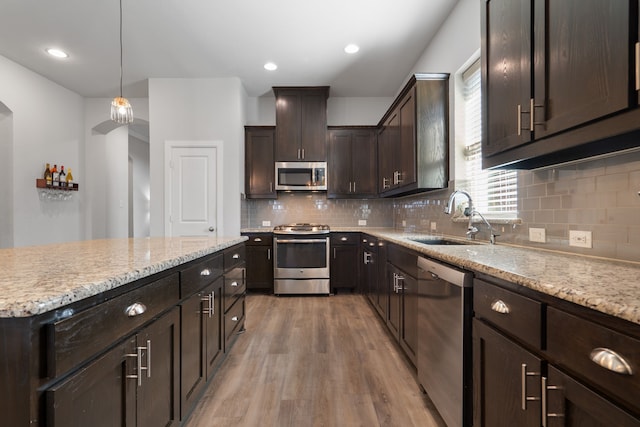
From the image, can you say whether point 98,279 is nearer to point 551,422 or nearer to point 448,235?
point 551,422

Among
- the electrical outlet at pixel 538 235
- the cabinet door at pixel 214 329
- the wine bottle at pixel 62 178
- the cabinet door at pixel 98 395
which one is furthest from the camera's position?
the wine bottle at pixel 62 178

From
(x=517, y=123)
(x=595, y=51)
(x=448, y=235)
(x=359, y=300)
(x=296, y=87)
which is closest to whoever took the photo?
(x=595, y=51)

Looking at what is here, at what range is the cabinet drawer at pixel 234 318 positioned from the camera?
2.20 meters

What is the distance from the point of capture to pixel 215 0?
2.67 metres

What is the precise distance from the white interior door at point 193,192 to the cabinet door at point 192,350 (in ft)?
8.77

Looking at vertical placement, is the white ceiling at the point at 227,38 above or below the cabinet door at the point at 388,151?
above

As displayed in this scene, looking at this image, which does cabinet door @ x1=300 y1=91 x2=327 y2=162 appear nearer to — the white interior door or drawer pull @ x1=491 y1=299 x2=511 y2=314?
the white interior door

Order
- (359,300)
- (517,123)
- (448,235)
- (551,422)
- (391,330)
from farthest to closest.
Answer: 1. (359,300)
2. (448,235)
3. (391,330)
4. (517,123)
5. (551,422)

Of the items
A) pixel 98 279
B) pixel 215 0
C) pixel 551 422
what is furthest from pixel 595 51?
pixel 215 0

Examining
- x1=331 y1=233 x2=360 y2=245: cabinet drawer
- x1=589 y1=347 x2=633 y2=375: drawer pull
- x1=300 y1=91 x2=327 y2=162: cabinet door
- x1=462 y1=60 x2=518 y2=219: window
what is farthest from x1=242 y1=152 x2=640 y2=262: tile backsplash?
x1=300 y1=91 x2=327 y2=162: cabinet door

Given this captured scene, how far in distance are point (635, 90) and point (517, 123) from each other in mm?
502

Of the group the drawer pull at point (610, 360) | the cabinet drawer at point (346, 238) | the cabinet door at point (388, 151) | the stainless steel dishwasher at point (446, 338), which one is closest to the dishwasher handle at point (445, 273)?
the stainless steel dishwasher at point (446, 338)

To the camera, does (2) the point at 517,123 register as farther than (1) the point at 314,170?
No

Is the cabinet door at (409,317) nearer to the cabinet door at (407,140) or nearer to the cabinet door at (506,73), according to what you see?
the cabinet door at (506,73)
